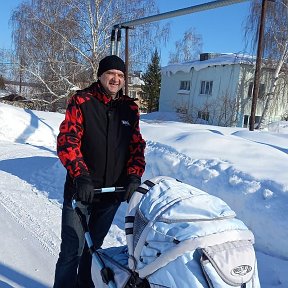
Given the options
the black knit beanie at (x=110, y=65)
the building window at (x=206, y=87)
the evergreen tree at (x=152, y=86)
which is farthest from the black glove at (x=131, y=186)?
the evergreen tree at (x=152, y=86)

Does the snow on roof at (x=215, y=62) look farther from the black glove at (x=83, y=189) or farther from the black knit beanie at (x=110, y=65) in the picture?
the black glove at (x=83, y=189)

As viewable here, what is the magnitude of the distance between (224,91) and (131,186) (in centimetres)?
2583

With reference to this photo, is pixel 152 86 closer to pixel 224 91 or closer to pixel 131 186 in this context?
pixel 224 91

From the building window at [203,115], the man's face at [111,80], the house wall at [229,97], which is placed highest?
the man's face at [111,80]

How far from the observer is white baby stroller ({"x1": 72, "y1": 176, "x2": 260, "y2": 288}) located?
5.63 ft

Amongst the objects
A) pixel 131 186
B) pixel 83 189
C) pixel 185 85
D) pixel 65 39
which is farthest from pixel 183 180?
pixel 185 85

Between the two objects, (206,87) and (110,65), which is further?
(206,87)

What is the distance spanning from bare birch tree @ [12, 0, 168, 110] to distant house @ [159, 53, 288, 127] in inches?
274

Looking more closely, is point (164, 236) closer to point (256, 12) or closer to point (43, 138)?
point (43, 138)

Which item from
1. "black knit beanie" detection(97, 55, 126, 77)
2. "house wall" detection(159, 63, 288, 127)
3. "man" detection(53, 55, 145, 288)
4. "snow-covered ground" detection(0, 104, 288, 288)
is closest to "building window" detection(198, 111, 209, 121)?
"house wall" detection(159, 63, 288, 127)

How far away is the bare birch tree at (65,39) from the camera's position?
21.7 metres

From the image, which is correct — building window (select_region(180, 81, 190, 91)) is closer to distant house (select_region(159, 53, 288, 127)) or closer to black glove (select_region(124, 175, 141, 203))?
distant house (select_region(159, 53, 288, 127))

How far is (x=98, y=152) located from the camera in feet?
8.88

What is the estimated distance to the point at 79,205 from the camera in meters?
2.62
